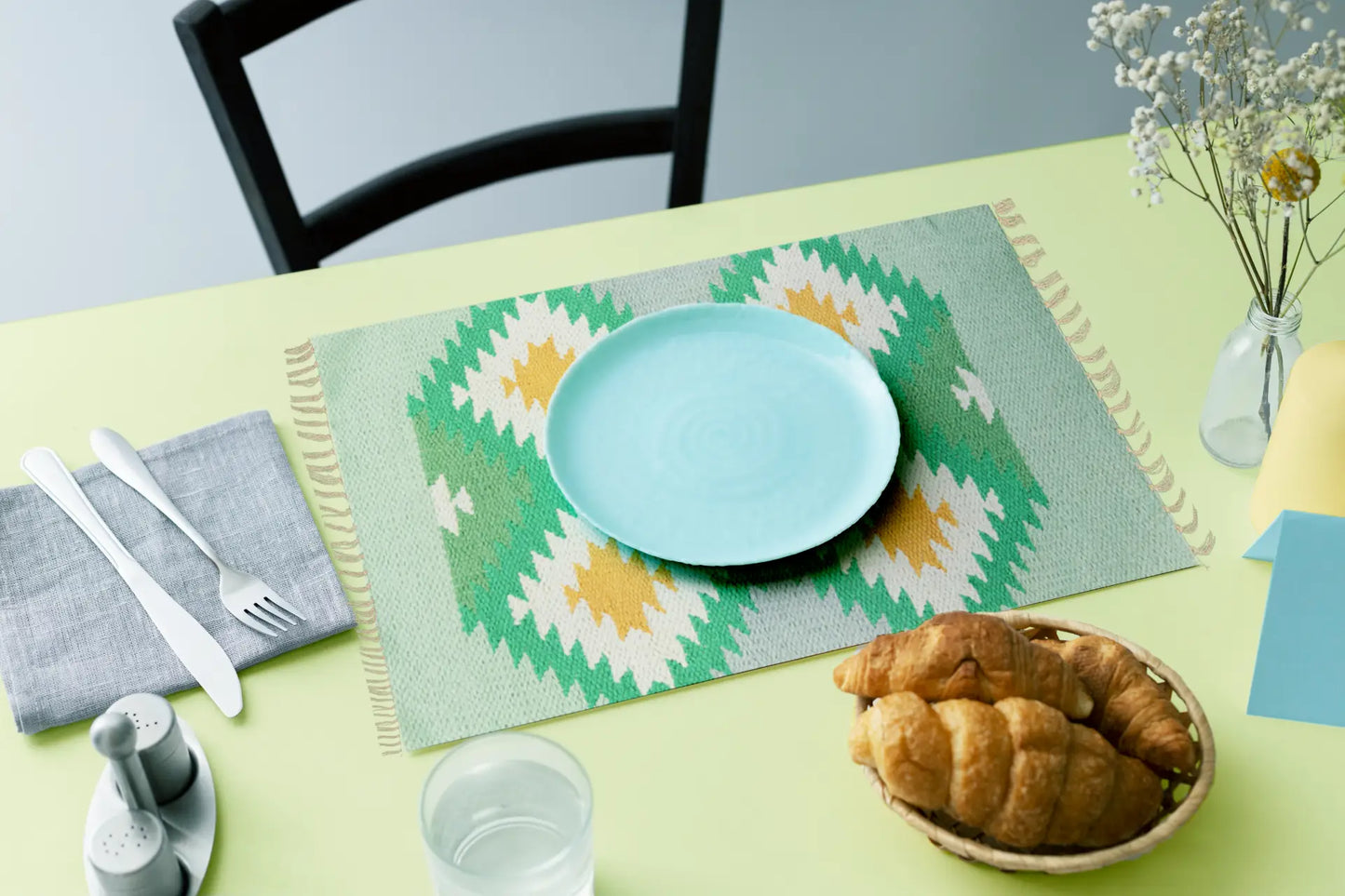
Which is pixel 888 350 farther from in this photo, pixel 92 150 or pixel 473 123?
pixel 92 150

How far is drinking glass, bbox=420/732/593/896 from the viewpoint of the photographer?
0.72 metres

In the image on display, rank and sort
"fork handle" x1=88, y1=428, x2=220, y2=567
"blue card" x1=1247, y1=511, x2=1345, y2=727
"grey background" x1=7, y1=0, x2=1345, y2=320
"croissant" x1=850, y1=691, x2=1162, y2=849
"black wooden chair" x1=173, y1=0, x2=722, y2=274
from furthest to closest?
"grey background" x1=7, y1=0, x2=1345, y2=320, "black wooden chair" x1=173, y1=0, x2=722, y2=274, "fork handle" x1=88, y1=428, x2=220, y2=567, "blue card" x1=1247, y1=511, x2=1345, y2=727, "croissant" x1=850, y1=691, x2=1162, y2=849

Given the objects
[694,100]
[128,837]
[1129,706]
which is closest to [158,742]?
[128,837]

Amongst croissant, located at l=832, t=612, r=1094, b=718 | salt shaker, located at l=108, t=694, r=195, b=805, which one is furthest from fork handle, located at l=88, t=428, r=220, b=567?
croissant, located at l=832, t=612, r=1094, b=718

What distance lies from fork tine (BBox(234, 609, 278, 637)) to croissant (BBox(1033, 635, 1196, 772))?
19.8 inches

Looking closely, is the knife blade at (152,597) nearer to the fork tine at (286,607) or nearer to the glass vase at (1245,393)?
the fork tine at (286,607)

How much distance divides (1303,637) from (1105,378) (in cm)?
29

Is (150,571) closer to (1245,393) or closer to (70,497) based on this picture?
(70,497)

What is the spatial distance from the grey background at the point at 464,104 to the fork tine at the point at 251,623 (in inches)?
59.3

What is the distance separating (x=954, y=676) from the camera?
723mm

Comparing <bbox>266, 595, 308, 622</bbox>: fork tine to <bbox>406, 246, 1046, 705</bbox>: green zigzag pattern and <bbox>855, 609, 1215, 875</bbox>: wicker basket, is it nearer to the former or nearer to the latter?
<bbox>406, 246, 1046, 705</bbox>: green zigzag pattern

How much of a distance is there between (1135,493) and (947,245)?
29 cm

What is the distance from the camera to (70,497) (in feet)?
3.07

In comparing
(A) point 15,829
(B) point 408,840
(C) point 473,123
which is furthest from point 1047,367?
(C) point 473,123
